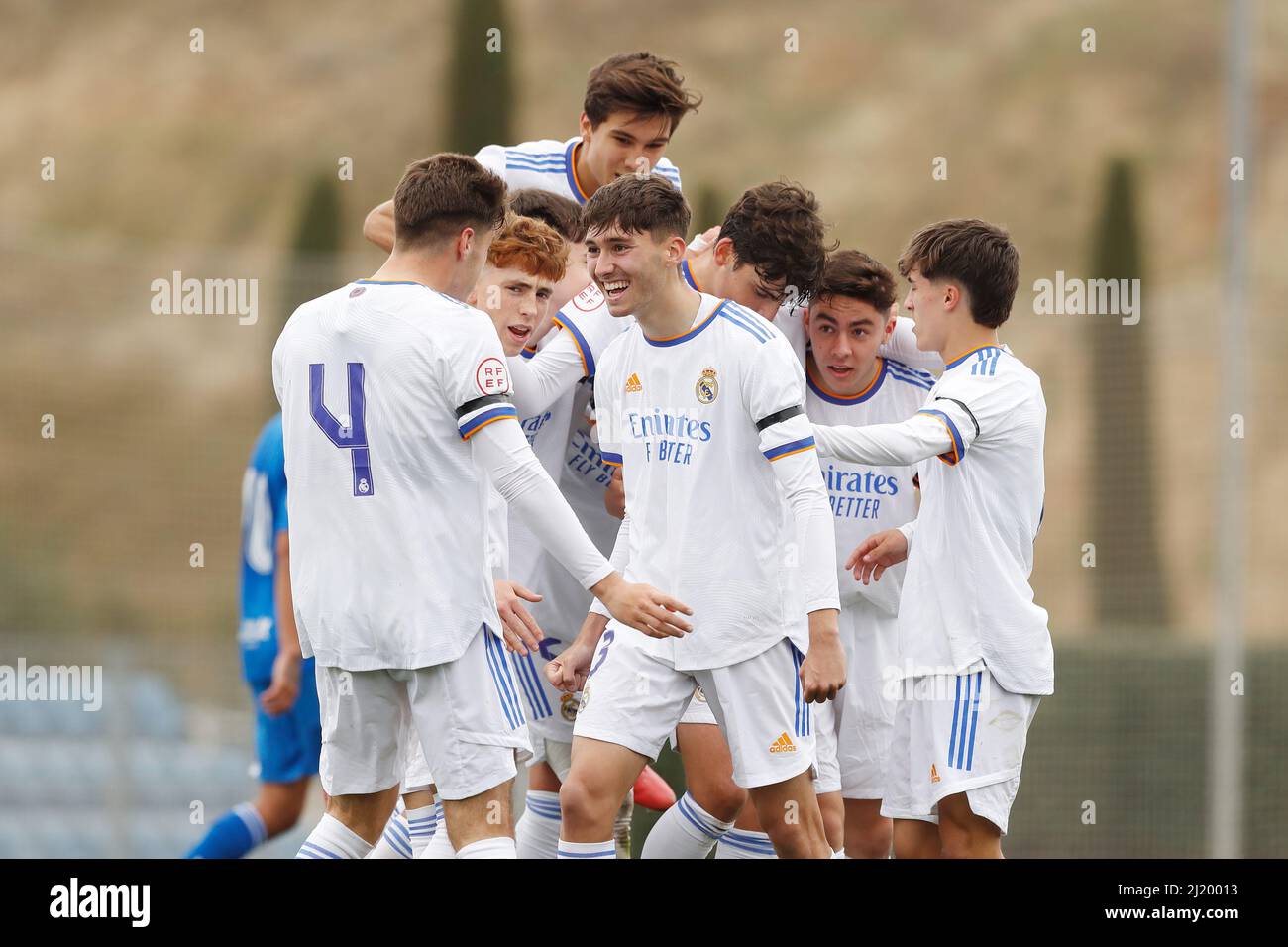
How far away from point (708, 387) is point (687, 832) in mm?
1596

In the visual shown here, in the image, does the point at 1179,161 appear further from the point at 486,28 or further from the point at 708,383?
the point at 708,383

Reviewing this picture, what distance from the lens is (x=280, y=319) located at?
446 inches

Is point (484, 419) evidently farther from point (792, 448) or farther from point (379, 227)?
point (379, 227)

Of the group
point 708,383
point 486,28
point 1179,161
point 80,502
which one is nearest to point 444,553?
point 708,383

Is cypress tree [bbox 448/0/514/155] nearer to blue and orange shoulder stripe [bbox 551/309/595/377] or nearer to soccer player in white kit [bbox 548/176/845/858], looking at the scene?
blue and orange shoulder stripe [bbox 551/309/595/377]

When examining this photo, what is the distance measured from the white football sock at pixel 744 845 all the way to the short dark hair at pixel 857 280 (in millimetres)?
1887

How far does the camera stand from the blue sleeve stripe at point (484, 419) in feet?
13.7

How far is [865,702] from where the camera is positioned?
555cm

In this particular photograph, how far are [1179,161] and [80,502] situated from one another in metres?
22.0

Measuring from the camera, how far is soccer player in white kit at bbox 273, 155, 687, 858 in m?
4.19

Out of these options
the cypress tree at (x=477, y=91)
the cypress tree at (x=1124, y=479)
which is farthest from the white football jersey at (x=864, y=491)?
the cypress tree at (x=477, y=91)

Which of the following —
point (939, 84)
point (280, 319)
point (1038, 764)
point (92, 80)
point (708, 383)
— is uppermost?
point (92, 80)

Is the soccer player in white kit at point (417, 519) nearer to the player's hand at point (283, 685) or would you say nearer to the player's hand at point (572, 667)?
the player's hand at point (572, 667)

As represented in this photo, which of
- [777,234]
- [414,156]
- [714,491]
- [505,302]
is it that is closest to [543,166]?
[505,302]
